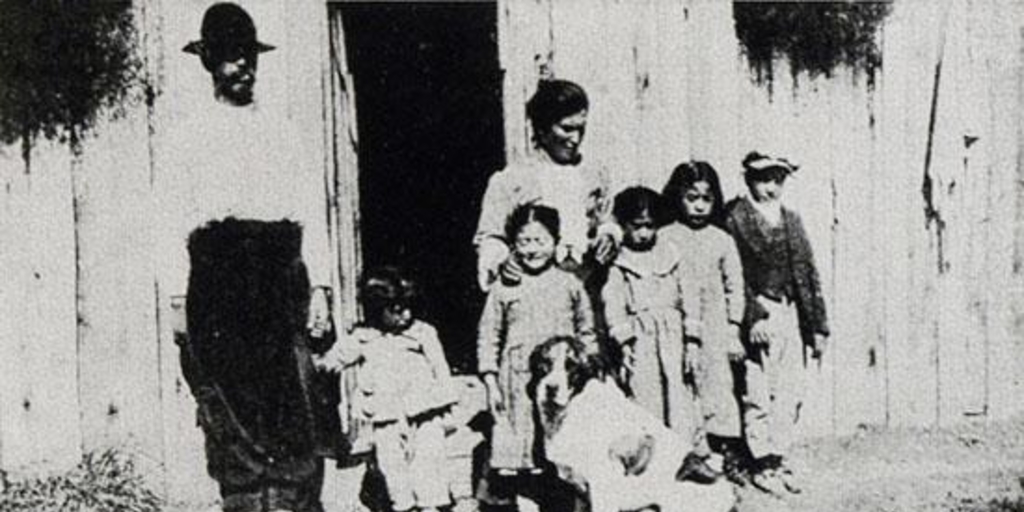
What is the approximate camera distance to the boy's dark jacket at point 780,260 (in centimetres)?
523

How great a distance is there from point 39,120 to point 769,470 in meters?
3.07

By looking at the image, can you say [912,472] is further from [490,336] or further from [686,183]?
[490,336]

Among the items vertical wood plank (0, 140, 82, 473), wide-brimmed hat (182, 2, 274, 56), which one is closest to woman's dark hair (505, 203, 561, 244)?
wide-brimmed hat (182, 2, 274, 56)

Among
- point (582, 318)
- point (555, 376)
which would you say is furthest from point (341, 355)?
point (582, 318)

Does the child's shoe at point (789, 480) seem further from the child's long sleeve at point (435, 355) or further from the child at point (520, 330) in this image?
the child's long sleeve at point (435, 355)

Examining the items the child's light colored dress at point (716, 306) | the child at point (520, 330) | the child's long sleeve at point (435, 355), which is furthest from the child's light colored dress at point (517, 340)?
the child's light colored dress at point (716, 306)

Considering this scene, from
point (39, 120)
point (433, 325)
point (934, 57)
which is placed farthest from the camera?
point (934, 57)

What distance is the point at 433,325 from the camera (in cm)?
505

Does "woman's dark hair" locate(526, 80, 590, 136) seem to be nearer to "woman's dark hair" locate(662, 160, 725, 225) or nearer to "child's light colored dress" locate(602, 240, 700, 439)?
"woman's dark hair" locate(662, 160, 725, 225)

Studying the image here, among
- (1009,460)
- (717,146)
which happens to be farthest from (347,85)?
(1009,460)

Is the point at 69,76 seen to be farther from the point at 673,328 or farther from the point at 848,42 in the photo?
the point at 848,42

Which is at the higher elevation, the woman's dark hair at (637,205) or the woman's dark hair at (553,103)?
the woman's dark hair at (553,103)

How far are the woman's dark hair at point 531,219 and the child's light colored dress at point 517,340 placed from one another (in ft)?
0.55

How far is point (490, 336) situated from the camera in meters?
4.91
